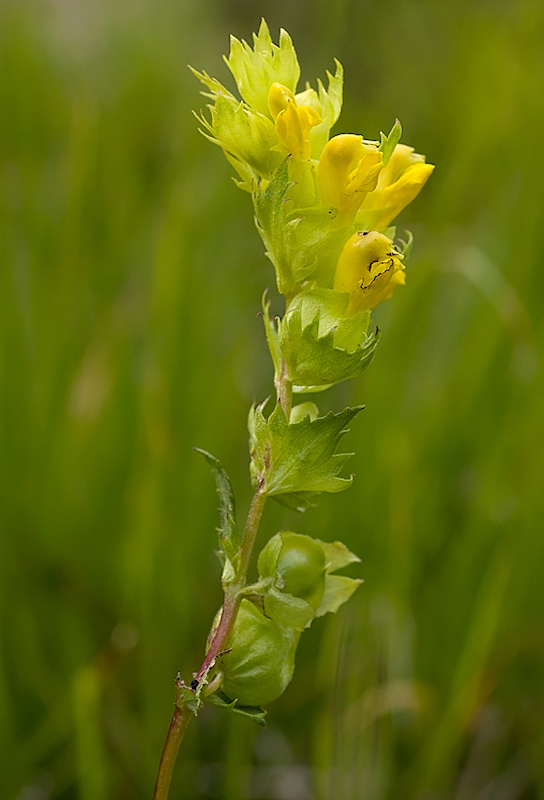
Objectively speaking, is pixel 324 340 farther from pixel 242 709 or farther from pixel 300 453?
pixel 242 709

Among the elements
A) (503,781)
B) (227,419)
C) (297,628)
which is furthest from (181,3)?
(297,628)

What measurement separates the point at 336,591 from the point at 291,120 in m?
0.23

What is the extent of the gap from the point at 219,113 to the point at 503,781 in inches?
38.3

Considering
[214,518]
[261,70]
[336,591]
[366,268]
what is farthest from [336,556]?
[214,518]

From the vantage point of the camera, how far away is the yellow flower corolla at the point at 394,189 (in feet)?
1.21

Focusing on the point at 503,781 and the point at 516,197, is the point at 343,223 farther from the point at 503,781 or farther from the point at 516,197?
the point at 516,197

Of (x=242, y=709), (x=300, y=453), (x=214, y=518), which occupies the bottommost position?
(x=214, y=518)

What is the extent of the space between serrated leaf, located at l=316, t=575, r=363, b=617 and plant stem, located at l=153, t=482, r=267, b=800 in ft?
0.19

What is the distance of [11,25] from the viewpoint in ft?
9.14

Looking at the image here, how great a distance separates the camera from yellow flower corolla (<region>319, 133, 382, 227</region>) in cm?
34

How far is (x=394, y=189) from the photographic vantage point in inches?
14.6

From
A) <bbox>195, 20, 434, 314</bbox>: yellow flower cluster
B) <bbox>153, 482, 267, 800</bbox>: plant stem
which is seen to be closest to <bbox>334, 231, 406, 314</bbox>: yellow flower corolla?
<bbox>195, 20, 434, 314</bbox>: yellow flower cluster

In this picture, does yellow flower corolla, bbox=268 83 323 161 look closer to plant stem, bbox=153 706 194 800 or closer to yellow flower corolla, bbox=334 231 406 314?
yellow flower corolla, bbox=334 231 406 314

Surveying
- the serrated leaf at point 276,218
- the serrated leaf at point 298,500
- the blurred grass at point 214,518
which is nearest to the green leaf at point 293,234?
the serrated leaf at point 276,218
